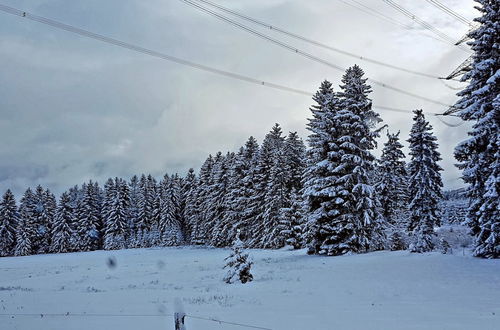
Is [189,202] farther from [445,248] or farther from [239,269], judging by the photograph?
[239,269]

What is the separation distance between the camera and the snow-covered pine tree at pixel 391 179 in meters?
49.2

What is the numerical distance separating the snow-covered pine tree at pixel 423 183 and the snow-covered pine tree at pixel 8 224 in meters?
78.3

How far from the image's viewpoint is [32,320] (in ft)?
42.3

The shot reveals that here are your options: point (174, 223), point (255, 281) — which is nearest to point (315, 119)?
point (255, 281)

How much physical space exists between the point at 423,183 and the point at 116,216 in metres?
67.2

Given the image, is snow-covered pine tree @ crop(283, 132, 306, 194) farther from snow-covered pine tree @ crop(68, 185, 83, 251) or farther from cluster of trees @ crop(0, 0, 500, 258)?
snow-covered pine tree @ crop(68, 185, 83, 251)

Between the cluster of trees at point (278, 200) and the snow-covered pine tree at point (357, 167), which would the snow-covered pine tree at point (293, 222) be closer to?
the cluster of trees at point (278, 200)

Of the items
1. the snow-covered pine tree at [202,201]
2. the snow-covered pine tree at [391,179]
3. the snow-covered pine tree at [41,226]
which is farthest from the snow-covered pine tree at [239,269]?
the snow-covered pine tree at [41,226]

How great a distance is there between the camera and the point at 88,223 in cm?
8850

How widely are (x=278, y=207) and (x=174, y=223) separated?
3852 centimetres

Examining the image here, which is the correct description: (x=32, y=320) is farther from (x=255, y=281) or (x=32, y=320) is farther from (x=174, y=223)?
(x=174, y=223)

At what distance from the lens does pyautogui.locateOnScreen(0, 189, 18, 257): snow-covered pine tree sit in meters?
82.6

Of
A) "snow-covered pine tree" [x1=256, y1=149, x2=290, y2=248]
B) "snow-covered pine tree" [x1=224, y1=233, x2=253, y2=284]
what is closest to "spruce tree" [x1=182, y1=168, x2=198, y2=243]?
"snow-covered pine tree" [x1=256, y1=149, x2=290, y2=248]

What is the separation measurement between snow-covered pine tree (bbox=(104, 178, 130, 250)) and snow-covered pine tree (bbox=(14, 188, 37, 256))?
47.3 ft
